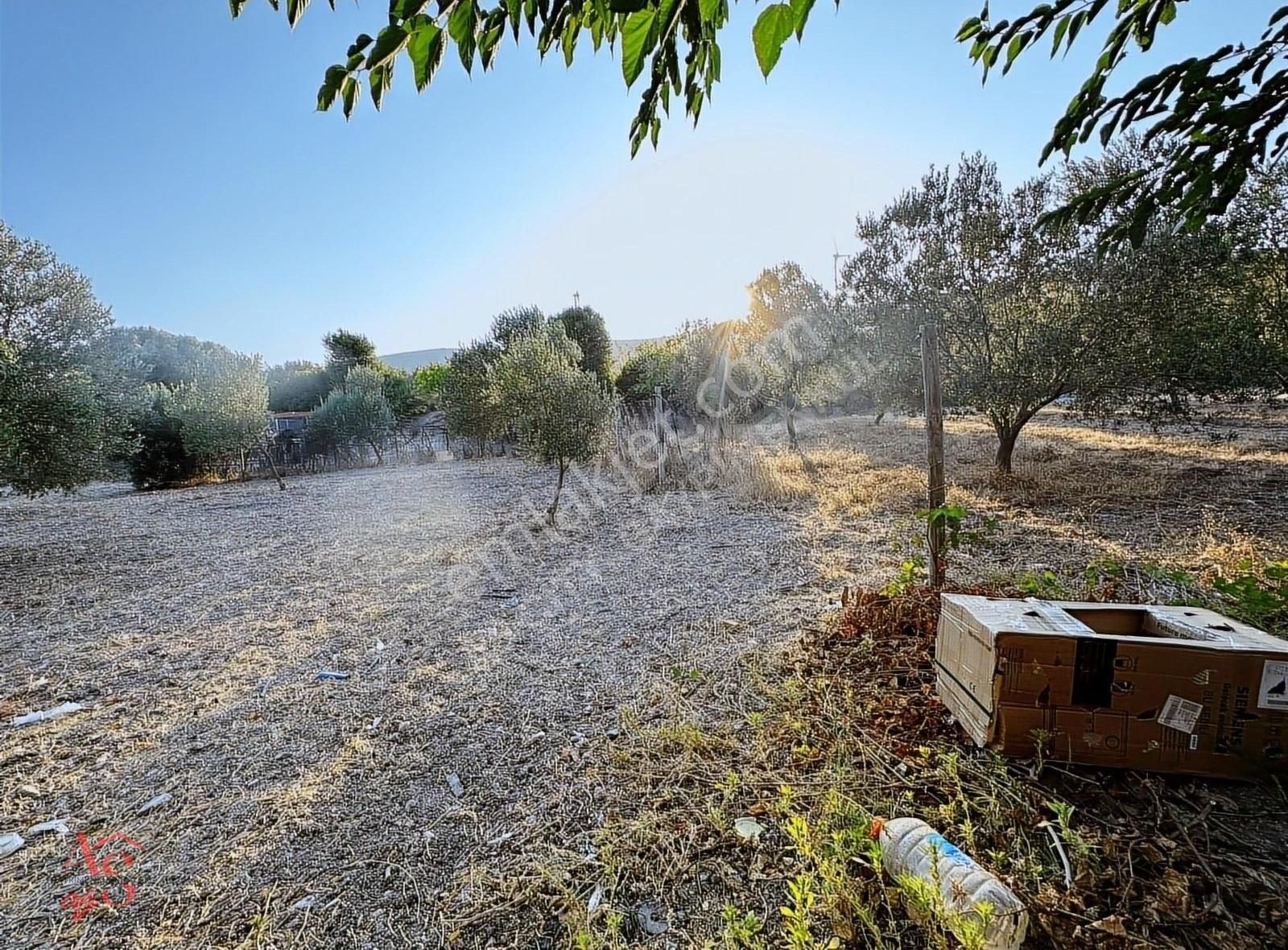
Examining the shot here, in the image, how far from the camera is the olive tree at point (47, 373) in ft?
20.9

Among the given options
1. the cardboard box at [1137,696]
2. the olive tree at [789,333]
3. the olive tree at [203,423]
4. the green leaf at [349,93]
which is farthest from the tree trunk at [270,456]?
the cardboard box at [1137,696]

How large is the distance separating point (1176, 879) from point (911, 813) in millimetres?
645

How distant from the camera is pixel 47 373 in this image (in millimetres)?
6652

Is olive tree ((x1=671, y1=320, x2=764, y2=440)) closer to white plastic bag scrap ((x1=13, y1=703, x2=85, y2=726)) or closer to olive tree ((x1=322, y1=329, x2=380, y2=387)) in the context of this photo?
white plastic bag scrap ((x1=13, y1=703, x2=85, y2=726))

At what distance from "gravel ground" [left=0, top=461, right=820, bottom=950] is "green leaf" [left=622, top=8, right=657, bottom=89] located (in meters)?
2.27

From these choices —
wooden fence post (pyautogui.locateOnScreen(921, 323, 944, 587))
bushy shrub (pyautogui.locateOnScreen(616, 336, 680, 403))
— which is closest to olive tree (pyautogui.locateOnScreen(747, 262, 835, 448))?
bushy shrub (pyautogui.locateOnScreen(616, 336, 680, 403))

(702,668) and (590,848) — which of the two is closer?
(590,848)

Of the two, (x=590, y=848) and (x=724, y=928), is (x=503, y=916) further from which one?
(x=724, y=928)

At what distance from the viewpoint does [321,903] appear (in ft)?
6.30

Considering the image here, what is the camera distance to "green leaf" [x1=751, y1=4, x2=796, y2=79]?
96 centimetres

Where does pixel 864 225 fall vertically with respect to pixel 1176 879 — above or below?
above

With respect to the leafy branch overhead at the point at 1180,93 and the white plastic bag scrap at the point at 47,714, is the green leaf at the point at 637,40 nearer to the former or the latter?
the leafy branch overhead at the point at 1180,93

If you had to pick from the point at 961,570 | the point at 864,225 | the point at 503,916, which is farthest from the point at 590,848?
the point at 864,225

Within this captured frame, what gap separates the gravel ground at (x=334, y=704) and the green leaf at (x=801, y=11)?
236 centimetres
